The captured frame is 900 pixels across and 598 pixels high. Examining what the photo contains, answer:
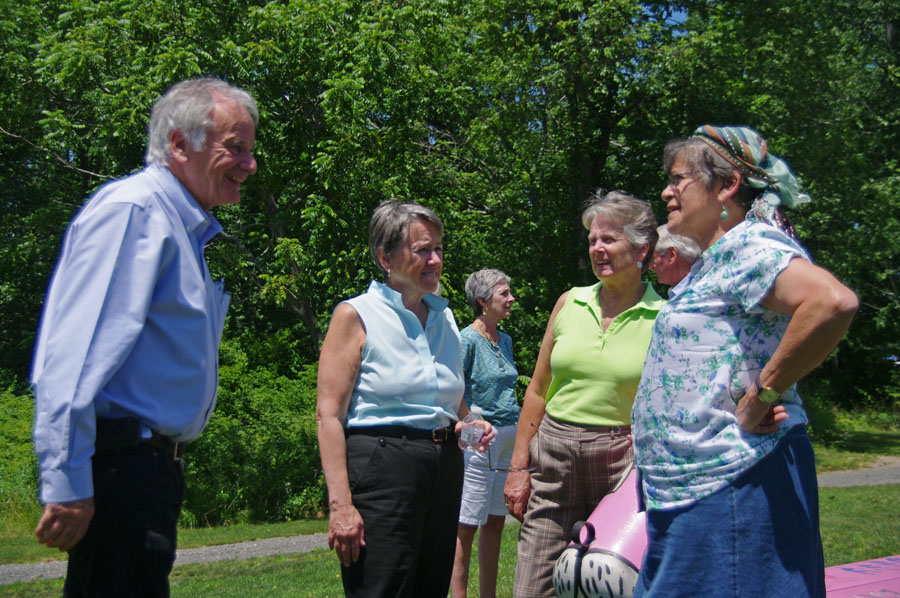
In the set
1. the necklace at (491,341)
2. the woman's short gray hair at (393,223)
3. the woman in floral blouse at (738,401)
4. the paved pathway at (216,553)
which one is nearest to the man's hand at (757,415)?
the woman in floral blouse at (738,401)

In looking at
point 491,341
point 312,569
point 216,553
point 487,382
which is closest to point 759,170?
point 487,382

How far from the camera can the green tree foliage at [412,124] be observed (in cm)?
1209

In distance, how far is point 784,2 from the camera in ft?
57.0

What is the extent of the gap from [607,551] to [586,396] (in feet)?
2.36

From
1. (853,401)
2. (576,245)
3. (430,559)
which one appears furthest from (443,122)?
(853,401)

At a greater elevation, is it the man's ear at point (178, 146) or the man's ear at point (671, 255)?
the man's ear at point (178, 146)

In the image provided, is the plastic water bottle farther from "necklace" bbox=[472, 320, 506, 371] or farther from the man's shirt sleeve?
"necklace" bbox=[472, 320, 506, 371]

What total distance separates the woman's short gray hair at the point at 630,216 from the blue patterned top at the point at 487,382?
190cm

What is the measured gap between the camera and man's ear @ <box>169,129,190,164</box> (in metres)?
2.43

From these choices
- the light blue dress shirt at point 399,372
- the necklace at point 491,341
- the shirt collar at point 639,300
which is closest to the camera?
the light blue dress shirt at point 399,372

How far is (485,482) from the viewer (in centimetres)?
556

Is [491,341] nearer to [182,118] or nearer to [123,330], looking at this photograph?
[182,118]

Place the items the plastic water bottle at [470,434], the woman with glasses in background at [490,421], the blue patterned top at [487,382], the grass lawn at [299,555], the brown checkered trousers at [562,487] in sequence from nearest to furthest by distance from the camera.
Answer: the plastic water bottle at [470,434] → the brown checkered trousers at [562,487] → the woman with glasses in background at [490,421] → the blue patterned top at [487,382] → the grass lawn at [299,555]

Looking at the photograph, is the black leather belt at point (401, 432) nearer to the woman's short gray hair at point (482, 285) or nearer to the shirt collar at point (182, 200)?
the shirt collar at point (182, 200)
